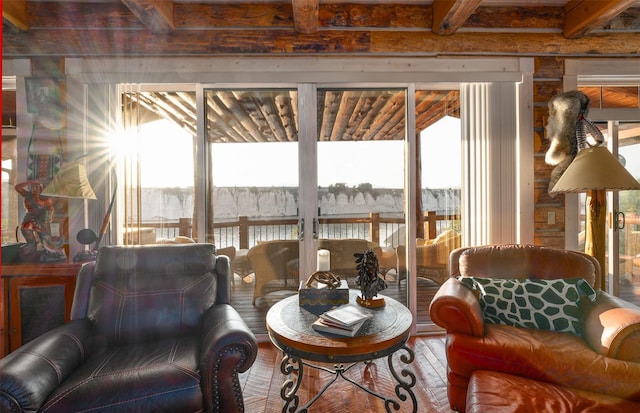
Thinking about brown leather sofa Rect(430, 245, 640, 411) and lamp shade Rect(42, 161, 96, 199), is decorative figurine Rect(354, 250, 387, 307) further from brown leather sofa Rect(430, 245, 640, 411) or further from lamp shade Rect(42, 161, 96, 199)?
lamp shade Rect(42, 161, 96, 199)

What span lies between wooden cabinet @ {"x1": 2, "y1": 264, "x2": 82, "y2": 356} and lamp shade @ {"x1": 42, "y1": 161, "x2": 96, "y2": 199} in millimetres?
508

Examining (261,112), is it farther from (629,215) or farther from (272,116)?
(629,215)

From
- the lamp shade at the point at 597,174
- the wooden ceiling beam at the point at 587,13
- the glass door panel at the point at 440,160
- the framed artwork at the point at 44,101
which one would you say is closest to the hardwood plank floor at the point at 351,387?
the glass door panel at the point at 440,160

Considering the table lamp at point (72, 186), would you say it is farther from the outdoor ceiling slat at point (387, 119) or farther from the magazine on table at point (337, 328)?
the outdoor ceiling slat at point (387, 119)

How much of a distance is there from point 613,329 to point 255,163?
2776 mm

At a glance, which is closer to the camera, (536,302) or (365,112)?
(536,302)

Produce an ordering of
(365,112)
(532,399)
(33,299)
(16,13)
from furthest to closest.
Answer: (365,112), (16,13), (33,299), (532,399)

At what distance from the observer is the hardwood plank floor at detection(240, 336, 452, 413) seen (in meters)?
2.20

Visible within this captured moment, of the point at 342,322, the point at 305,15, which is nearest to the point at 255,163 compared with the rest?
the point at 305,15

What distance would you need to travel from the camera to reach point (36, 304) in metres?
2.54

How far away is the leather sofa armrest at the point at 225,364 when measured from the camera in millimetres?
1696

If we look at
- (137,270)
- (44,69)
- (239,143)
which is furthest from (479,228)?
(44,69)

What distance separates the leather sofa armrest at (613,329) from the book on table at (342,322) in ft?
3.99

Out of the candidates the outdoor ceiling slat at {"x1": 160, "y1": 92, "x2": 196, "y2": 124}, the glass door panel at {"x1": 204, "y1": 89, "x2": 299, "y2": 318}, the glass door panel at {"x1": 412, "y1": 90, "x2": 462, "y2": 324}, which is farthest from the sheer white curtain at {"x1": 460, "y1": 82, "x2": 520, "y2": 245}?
the outdoor ceiling slat at {"x1": 160, "y1": 92, "x2": 196, "y2": 124}
